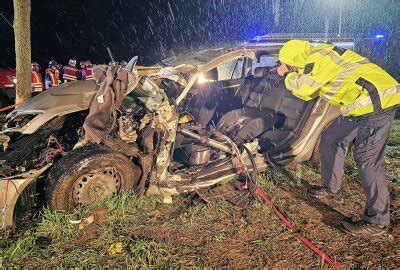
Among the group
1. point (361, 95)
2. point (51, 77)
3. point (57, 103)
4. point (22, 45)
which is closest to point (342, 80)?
point (361, 95)

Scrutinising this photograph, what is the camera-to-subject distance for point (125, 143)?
354cm

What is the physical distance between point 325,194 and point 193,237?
1653 mm

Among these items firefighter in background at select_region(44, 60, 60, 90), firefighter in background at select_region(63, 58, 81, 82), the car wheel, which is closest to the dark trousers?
the car wheel

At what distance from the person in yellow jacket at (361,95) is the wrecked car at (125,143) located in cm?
97

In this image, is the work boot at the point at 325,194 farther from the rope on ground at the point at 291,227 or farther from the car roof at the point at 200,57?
the car roof at the point at 200,57

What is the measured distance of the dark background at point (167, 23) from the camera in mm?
11812

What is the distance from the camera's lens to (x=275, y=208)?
3.77m

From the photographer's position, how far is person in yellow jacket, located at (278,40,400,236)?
3.18 m

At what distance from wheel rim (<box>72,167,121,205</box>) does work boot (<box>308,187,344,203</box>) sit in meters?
2.16

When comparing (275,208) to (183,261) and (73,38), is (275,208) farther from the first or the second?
(73,38)

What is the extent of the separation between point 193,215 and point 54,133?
1617mm

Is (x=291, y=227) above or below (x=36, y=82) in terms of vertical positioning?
below

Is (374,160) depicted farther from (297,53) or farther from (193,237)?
(193,237)

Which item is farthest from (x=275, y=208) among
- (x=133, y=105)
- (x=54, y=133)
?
(x=54, y=133)
